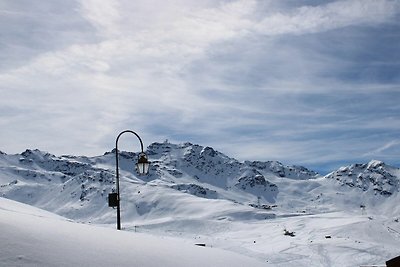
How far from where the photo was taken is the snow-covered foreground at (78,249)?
4.54 meters

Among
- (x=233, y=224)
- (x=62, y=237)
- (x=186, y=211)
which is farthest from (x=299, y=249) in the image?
(x=186, y=211)

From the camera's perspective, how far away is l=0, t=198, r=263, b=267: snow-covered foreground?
454 centimetres

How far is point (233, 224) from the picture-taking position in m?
118

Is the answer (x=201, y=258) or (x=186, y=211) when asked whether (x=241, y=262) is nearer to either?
(x=201, y=258)

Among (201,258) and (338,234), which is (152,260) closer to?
(201,258)

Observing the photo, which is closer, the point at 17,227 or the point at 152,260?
the point at 17,227

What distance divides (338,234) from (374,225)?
5.24 meters

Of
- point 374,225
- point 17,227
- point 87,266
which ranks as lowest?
point 87,266

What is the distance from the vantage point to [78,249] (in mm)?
5105

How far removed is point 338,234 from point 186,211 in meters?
116

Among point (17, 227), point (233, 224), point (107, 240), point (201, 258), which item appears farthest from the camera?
point (233, 224)

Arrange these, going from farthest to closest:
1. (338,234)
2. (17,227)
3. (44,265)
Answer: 1. (338,234)
2. (17,227)
3. (44,265)

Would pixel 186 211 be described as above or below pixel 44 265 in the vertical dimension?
above

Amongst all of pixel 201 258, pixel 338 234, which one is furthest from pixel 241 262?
pixel 338 234
